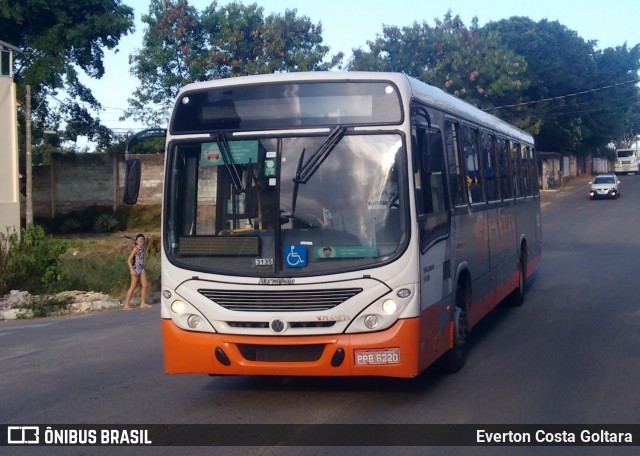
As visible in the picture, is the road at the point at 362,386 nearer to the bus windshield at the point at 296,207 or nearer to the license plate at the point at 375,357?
the license plate at the point at 375,357

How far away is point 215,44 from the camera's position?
40.1 m

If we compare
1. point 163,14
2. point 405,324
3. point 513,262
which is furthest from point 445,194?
point 163,14

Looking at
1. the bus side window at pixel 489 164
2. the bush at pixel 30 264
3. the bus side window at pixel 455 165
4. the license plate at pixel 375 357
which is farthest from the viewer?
the bush at pixel 30 264

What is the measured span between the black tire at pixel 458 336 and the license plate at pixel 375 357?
1780mm

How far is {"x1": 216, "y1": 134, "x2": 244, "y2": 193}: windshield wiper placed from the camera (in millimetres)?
7695

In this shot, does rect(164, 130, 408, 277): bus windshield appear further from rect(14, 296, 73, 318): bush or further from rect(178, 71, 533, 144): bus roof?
rect(14, 296, 73, 318): bush

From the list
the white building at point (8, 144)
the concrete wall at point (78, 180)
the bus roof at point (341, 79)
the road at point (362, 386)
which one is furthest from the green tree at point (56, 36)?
the bus roof at point (341, 79)

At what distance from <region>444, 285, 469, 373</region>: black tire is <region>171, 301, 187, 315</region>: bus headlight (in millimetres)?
2966

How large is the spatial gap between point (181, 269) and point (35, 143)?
104 feet

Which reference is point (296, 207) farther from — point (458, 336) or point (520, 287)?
point (520, 287)

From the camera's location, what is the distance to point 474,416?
7336mm

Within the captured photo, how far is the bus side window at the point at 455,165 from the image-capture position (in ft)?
30.4

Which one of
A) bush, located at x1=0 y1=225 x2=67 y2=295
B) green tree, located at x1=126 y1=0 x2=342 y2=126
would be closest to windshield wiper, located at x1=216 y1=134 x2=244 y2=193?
bush, located at x1=0 y1=225 x2=67 y2=295

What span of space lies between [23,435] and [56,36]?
93.2 feet
